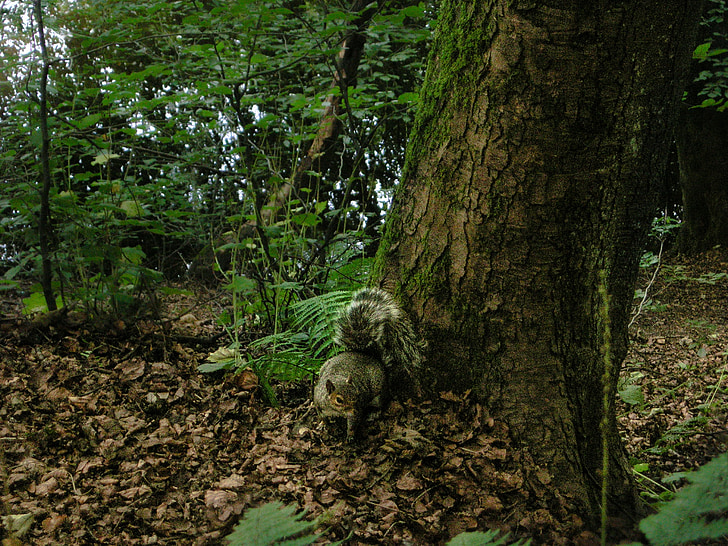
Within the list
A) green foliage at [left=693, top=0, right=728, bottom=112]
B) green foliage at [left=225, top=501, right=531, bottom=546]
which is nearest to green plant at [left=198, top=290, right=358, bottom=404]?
green foliage at [left=225, top=501, right=531, bottom=546]

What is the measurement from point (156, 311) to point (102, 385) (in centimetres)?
83

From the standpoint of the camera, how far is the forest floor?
6.81ft

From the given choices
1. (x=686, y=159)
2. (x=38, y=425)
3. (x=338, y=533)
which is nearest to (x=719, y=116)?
(x=686, y=159)

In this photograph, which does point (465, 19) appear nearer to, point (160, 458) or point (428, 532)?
point (428, 532)

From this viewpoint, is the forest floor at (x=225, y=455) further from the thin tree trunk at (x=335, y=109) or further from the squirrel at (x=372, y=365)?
the thin tree trunk at (x=335, y=109)

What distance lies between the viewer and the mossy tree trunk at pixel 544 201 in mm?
2088

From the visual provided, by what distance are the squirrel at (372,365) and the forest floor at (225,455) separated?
0.12m

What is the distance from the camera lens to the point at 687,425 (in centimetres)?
329

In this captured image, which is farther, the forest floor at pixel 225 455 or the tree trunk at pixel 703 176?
the tree trunk at pixel 703 176

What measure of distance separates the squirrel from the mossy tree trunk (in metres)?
0.10

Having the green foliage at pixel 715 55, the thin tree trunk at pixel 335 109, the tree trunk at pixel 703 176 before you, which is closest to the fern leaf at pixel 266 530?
the thin tree trunk at pixel 335 109

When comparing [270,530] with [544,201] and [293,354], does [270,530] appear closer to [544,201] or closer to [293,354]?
[544,201]

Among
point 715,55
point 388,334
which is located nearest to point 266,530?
point 388,334

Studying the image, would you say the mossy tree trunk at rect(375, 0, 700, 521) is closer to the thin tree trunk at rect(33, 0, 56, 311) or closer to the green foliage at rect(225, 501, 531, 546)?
the green foliage at rect(225, 501, 531, 546)
